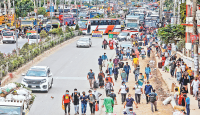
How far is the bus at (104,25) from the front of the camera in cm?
6962

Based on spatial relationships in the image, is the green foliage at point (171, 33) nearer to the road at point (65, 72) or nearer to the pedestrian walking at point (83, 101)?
the road at point (65, 72)

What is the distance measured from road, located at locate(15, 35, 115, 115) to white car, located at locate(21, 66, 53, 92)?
0.43 meters

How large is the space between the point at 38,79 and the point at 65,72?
27.7 ft

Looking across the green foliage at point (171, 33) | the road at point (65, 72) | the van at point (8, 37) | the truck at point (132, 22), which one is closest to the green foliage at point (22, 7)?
the truck at point (132, 22)

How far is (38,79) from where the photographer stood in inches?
850

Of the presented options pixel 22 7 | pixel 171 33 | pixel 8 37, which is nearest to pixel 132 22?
pixel 8 37

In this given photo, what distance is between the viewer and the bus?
6962 cm

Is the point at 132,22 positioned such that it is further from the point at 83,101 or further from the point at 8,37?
the point at 83,101

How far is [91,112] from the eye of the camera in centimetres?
1773

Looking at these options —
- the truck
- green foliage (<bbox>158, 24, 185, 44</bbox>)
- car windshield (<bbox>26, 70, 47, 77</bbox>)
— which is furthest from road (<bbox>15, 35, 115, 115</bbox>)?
the truck

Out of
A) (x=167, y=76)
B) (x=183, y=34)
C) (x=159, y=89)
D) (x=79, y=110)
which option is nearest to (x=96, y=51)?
(x=183, y=34)

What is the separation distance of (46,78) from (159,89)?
7.82m

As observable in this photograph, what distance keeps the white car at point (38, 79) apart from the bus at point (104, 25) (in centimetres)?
4709

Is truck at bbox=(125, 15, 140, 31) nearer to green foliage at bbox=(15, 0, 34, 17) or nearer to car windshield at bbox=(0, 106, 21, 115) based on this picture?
green foliage at bbox=(15, 0, 34, 17)
